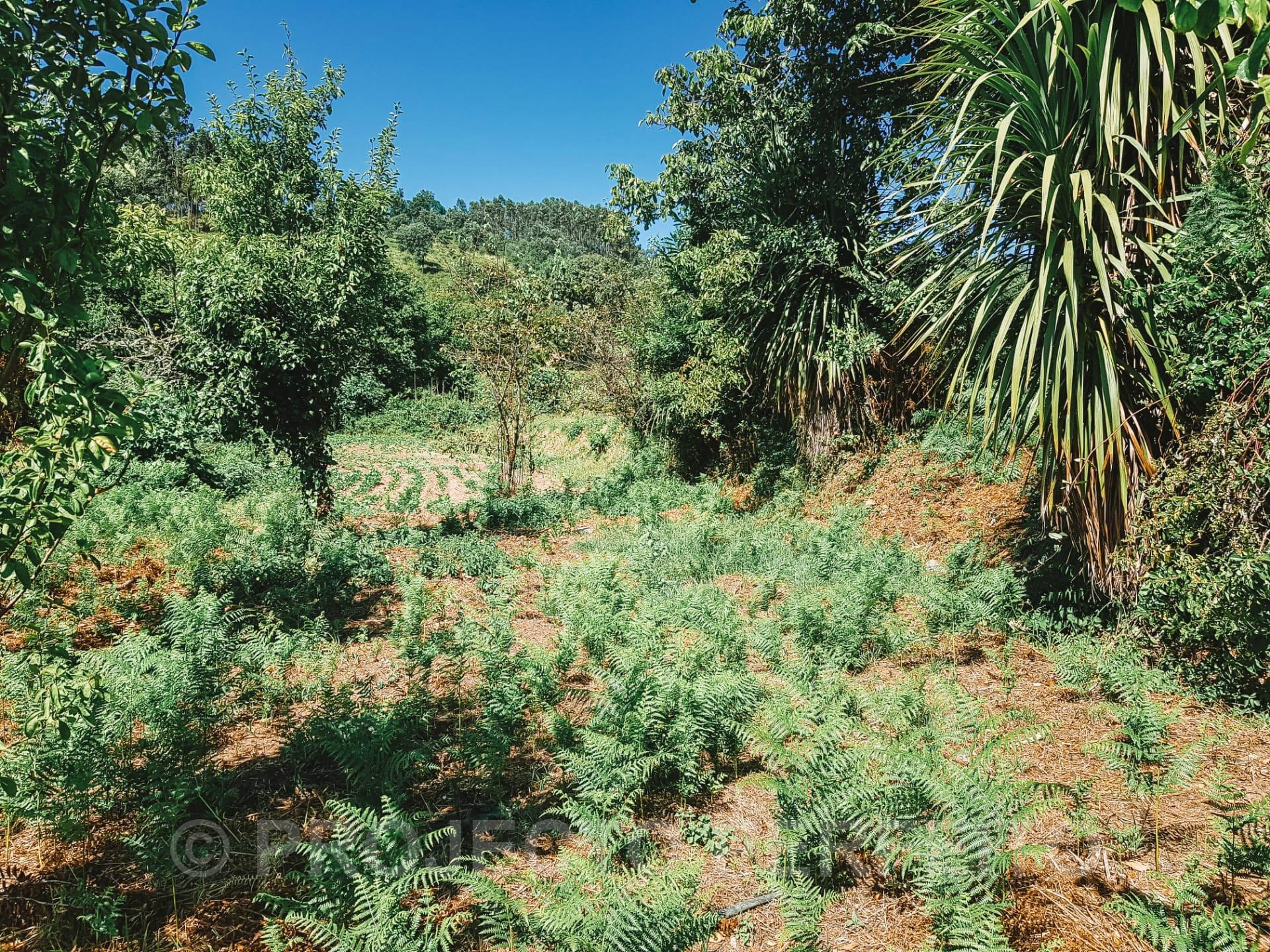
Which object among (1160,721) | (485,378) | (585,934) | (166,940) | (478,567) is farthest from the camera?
(485,378)

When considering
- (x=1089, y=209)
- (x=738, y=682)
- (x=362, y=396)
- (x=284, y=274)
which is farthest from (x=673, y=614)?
(x=362, y=396)

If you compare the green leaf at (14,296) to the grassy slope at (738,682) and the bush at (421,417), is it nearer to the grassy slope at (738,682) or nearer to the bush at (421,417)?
the grassy slope at (738,682)

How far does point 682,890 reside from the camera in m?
2.40

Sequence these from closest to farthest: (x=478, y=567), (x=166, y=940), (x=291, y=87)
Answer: (x=166, y=940) < (x=478, y=567) < (x=291, y=87)

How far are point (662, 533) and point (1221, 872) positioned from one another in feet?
23.4

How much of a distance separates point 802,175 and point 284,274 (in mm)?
7424

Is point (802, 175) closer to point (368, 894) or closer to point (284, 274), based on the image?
point (284, 274)

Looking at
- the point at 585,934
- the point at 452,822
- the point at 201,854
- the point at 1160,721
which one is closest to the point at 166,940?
the point at 201,854

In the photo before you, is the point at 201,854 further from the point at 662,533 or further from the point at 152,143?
the point at 662,533

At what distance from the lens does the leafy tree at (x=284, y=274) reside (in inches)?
292
